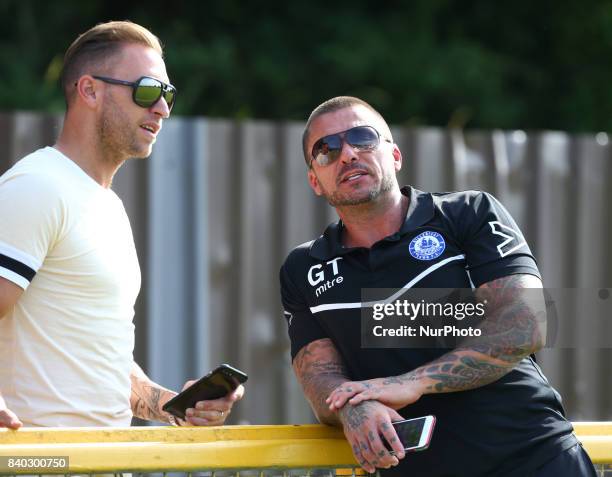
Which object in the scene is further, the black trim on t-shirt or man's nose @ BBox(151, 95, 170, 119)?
man's nose @ BBox(151, 95, 170, 119)

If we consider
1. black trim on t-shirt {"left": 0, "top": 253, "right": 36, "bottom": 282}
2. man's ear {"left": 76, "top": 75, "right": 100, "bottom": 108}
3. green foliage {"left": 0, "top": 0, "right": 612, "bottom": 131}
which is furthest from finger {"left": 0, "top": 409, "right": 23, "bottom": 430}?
green foliage {"left": 0, "top": 0, "right": 612, "bottom": 131}

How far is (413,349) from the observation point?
265cm

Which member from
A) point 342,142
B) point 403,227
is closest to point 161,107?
point 342,142

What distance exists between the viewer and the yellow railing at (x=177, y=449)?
2.26 meters

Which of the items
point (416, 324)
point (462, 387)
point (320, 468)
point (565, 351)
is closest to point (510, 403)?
point (462, 387)

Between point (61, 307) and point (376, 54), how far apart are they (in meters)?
8.21

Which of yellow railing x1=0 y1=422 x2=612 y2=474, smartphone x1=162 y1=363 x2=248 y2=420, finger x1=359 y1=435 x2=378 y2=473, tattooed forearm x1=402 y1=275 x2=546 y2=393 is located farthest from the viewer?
smartphone x1=162 y1=363 x2=248 y2=420

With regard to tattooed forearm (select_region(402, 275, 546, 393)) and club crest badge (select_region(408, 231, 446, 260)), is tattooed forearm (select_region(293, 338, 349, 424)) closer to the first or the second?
tattooed forearm (select_region(402, 275, 546, 393))

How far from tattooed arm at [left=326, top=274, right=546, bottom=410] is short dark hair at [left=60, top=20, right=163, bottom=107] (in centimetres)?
128

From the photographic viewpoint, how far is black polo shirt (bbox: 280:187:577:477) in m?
2.52

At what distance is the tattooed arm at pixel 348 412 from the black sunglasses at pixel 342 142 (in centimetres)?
54

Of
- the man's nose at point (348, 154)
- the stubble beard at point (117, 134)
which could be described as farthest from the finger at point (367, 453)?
the stubble beard at point (117, 134)

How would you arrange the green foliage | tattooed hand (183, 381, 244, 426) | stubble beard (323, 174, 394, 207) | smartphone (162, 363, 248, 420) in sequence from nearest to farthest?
smartphone (162, 363, 248, 420), tattooed hand (183, 381, 244, 426), stubble beard (323, 174, 394, 207), the green foliage

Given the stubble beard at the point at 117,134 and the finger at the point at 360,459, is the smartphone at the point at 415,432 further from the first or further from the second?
the stubble beard at the point at 117,134
